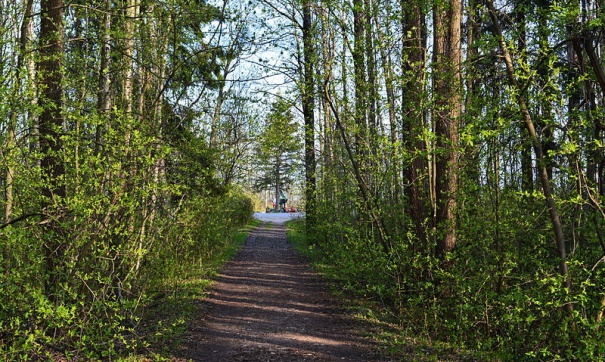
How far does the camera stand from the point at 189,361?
233 inches

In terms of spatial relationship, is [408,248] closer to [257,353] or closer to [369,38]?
[257,353]

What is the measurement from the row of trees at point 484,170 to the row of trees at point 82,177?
2.76 metres

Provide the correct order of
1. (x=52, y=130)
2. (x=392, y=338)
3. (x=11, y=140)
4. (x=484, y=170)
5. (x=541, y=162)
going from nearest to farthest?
(x=541, y=162), (x=11, y=140), (x=52, y=130), (x=484, y=170), (x=392, y=338)

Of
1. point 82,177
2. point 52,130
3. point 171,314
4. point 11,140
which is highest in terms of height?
point 52,130

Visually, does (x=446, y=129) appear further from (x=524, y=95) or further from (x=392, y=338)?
(x=392, y=338)

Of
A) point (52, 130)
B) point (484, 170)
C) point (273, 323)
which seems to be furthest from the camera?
point (273, 323)

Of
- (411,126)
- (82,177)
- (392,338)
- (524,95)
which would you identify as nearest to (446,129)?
(411,126)

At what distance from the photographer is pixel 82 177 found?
580cm

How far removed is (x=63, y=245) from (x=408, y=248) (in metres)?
4.80

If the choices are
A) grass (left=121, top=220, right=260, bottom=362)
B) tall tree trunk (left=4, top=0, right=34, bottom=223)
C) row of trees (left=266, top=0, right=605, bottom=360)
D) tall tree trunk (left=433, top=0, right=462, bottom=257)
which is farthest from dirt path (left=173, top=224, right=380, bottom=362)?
tall tree trunk (left=4, top=0, right=34, bottom=223)

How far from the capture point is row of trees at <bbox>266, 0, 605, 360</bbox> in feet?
16.7

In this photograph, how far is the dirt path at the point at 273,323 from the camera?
6574mm

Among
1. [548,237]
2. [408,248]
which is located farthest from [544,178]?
[408,248]

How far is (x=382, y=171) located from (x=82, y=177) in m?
4.60
